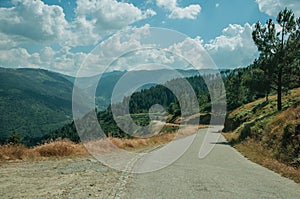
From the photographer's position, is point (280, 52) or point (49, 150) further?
point (280, 52)

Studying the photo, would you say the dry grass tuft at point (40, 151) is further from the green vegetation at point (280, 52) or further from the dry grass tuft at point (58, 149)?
the green vegetation at point (280, 52)

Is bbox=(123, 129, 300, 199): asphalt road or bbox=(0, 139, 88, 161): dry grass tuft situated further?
bbox=(0, 139, 88, 161): dry grass tuft

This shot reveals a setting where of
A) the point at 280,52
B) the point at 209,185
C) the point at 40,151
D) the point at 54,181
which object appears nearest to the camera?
the point at 209,185

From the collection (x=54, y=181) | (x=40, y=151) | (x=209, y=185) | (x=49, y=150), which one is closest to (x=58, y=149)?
(x=49, y=150)

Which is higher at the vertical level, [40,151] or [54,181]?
[54,181]

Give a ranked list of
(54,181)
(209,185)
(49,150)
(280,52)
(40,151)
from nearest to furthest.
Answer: (209,185), (54,181), (40,151), (49,150), (280,52)

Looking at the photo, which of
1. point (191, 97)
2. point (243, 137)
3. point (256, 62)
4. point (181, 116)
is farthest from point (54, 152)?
point (191, 97)

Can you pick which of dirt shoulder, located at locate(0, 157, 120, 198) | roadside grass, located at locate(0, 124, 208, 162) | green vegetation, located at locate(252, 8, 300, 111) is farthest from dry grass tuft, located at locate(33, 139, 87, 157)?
green vegetation, located at locate(252, 8, 300, 111)

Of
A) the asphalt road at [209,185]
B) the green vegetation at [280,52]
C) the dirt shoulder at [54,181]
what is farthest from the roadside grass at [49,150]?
the green vegetation at [280,52]

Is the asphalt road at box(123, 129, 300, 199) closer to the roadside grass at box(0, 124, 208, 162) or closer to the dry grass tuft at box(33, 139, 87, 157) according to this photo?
the roadside grass at box(0, 124, 208, 162)

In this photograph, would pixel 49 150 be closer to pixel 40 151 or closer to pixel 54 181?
pixel 40 151

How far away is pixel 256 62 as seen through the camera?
34.3 metres

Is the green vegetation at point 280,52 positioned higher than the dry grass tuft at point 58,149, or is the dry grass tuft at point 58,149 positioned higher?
the green vegetation at point 280,52

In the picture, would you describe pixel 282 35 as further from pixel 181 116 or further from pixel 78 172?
pixel 181 116
